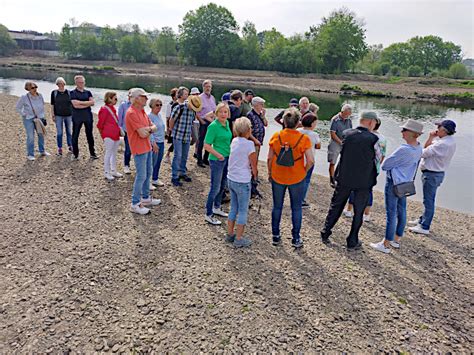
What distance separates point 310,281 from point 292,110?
226 centimetres

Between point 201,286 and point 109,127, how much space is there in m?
4.52

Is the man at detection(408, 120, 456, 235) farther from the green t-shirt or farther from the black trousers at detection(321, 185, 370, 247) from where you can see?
the green t-shirt

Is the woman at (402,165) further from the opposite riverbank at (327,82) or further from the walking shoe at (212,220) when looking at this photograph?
the opposite riverbank at (327,82)

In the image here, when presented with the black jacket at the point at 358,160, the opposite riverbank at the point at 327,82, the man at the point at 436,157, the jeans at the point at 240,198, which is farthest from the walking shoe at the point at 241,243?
the opposite riverbank at the point at 327,82

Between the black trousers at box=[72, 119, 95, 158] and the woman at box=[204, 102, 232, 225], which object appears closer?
the woman at box=[204, 102, 232, 225]

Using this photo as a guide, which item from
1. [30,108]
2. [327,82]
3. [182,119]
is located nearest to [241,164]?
[182,119]

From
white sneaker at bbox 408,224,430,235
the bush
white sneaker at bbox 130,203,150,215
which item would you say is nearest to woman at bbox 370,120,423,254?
white sneaker at bbox 408,224,430,235

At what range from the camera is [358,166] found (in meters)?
4.94

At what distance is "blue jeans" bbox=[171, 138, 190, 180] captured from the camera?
7.26 meters

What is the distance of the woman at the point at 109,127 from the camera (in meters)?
7.32

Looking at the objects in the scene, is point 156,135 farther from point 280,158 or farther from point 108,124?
point 280,158

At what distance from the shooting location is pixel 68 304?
12.3ft

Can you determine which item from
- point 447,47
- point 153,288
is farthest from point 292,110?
point 447,47

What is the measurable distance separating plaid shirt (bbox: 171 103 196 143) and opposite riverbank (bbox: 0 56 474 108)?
4588 centimetres
